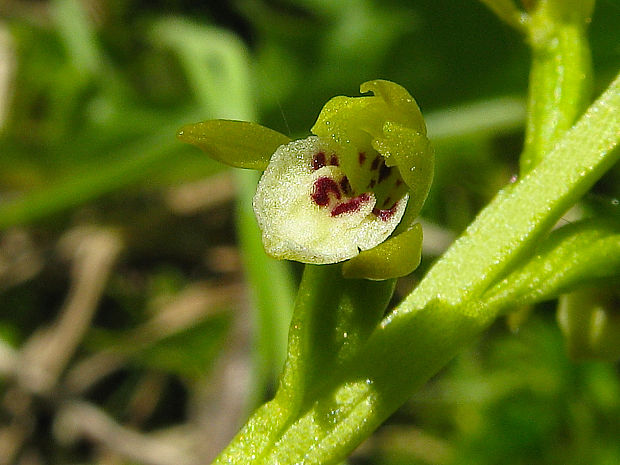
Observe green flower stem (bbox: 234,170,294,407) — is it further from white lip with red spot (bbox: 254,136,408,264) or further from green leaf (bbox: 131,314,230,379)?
white lip with red spot (bbox: 254,136,408,264)

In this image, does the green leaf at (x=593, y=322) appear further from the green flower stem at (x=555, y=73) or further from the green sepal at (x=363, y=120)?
the green sepal at (x=363, y=120)


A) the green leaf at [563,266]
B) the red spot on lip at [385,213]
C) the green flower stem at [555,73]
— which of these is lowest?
the green leaf at [563,266]

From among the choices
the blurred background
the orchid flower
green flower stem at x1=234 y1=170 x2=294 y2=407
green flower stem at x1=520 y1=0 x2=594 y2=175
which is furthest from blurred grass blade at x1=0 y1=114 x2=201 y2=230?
the orchid flower

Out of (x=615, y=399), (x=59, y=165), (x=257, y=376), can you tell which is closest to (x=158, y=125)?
(x=59, y=165)

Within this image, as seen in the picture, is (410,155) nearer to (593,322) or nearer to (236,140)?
(236,140)

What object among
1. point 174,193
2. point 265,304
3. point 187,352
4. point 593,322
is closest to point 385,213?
point 593,322

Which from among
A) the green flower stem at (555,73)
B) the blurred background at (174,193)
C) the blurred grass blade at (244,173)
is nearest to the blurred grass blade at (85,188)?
A: the blurred background at (174,193)
